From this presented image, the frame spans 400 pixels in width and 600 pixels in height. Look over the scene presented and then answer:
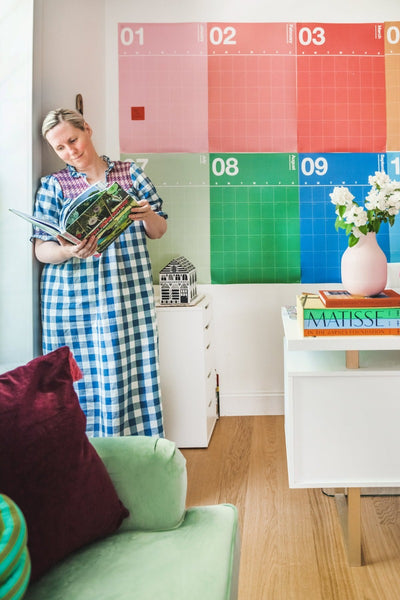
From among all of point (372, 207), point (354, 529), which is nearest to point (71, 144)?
point (372, 207)

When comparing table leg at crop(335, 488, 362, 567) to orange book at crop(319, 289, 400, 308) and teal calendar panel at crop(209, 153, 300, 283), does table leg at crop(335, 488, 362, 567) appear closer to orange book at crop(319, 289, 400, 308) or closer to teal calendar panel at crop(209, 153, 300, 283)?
orange book at crop(319, 289, 400, 308)

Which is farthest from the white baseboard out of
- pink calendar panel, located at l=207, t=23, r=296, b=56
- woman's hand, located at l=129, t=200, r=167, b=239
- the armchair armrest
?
the armchair armrest

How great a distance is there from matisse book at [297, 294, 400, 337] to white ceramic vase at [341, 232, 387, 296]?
0.14m

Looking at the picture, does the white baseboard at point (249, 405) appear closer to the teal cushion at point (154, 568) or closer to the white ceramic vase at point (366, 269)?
the white ceramic vase at point (366, 269)

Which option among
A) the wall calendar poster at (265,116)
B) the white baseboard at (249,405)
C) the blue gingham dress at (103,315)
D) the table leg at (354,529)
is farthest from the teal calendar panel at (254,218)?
the table leg at (354,529)

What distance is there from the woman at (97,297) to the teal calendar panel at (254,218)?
1062 millimetres

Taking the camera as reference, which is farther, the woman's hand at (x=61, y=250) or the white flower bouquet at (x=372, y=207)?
the woman's hand at (x=61, y=250)

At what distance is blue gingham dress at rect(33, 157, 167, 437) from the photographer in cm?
208

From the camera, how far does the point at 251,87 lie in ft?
10.5

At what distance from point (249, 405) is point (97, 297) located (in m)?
1.49

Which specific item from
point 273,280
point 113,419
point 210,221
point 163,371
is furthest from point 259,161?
point 113,419

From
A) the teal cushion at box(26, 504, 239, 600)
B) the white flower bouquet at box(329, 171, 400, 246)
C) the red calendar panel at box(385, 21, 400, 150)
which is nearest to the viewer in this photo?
the teal cushion at box(26, 504, 239, 600)

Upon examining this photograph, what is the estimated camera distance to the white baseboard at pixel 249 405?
3283 mm

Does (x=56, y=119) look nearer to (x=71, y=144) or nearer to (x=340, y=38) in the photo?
(x=71, y=144)
